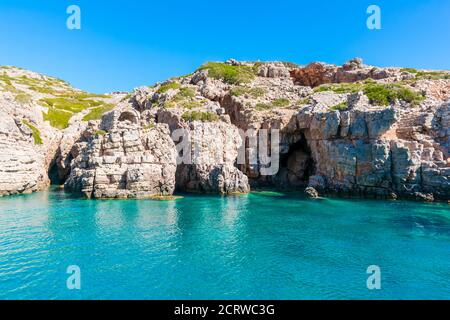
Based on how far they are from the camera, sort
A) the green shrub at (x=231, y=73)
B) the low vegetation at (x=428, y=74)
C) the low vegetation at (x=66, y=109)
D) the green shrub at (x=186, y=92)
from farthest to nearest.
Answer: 1. the green shrub at (x=231, y=73)
2. the low vegetation at (x=66, y=109)
3. the green shrub at (x=186, y=92)
4. the low vegetation at (x=428, y=74)

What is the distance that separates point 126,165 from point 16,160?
67.9ft

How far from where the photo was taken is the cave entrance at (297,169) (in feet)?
189

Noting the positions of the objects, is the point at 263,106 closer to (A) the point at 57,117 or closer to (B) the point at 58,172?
(B) the point at 58,172

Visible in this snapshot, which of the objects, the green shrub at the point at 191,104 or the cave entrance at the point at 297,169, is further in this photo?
the green shrub at the point at 191,104

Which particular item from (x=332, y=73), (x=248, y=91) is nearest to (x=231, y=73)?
(x=248, y=91)

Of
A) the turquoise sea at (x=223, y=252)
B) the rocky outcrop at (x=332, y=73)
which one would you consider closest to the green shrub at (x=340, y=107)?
the turquoise sea at (x=223, y=252)

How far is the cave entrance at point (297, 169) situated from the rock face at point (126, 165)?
2386 cm

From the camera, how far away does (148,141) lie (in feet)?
153

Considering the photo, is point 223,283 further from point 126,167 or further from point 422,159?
point 422,159

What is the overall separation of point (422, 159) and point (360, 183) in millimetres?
9172

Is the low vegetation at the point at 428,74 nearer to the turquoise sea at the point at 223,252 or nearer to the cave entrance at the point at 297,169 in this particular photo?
the cave entrance at the point at 297,169

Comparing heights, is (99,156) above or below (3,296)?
above

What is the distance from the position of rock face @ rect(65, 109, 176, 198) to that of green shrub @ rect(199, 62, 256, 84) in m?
35.5
